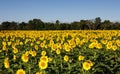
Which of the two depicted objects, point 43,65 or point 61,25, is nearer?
point 43,65

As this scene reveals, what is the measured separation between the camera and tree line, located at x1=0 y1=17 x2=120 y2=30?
43344 mm

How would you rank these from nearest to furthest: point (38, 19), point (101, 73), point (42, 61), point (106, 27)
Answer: point (42, 61) < point (101, 73) < point (106, 27) < point (38, 19)

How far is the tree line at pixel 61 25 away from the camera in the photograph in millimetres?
43344

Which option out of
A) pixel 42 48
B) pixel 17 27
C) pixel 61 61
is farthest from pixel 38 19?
pixel 61 61

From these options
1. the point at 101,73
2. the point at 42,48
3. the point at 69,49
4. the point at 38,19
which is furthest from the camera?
the point at 38,19

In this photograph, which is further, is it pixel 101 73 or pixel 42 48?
pixel 42 48

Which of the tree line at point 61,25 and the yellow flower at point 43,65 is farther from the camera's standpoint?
the tree line at point 61,25

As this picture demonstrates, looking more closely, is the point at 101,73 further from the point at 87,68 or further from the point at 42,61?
the point at 42,61

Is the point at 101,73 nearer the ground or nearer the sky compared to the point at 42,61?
nearer the ground

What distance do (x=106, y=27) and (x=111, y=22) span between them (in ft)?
5.86

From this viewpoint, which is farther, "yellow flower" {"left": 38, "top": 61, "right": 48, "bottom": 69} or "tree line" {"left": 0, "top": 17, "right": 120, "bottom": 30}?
"tree line" {"left": 0, "top": 17, "right": 120, "bottom": 30}

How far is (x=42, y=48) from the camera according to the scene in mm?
11219

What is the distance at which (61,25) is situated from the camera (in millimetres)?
43906

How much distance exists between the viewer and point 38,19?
150 ft
